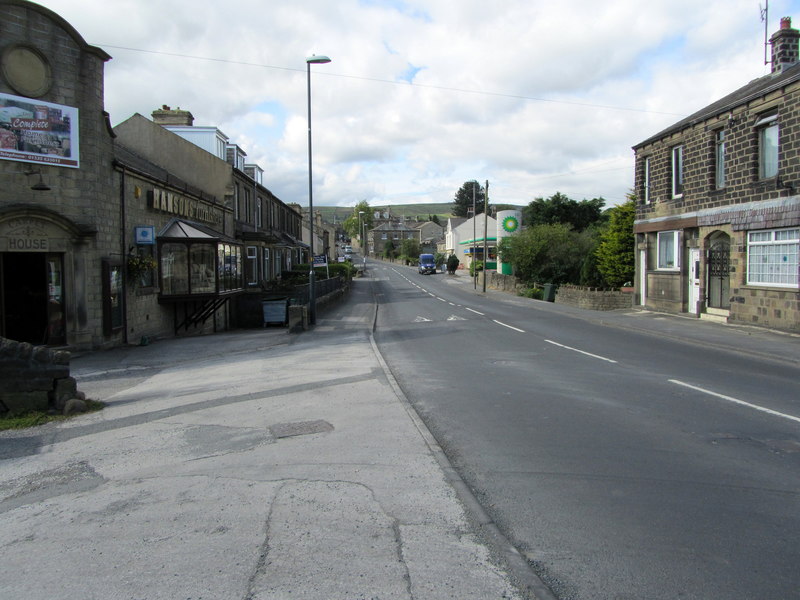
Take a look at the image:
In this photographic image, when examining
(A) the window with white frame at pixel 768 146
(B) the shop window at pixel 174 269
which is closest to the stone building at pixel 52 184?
(B) the shop window at pixel 174 269

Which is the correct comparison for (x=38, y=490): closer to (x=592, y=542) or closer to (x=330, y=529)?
(x=330, y=529)

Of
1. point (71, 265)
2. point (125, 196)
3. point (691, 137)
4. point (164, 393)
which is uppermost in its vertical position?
point (691, 137)

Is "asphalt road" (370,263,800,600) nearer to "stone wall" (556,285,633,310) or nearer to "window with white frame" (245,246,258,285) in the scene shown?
"stone wall" (556,285,633,310)

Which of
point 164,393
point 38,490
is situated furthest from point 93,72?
point 38,490

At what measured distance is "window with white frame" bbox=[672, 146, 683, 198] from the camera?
75.3 feet

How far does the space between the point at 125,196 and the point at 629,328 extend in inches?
631

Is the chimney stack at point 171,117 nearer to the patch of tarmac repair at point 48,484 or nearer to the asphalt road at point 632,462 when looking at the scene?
the asphalt road at point 632,462

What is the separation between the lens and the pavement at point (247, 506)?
366 cm

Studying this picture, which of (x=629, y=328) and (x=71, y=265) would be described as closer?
(x=71, y=265)

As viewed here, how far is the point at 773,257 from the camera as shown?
58.2ft

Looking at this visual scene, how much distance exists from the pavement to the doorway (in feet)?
17.5

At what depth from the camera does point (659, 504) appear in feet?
15.8

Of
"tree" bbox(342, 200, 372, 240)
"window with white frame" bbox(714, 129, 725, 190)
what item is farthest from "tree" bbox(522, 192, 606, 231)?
"tree" bbox(342, 200, 372, 240)

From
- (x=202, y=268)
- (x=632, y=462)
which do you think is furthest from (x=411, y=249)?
(x=632, y=462)
